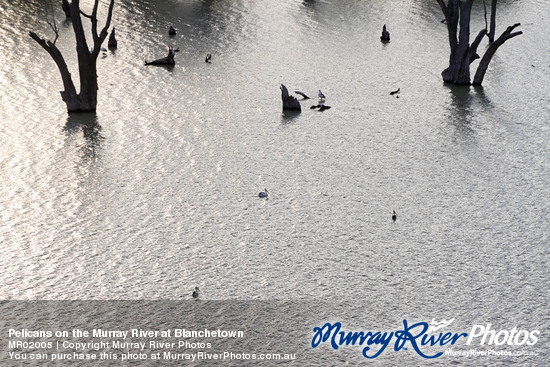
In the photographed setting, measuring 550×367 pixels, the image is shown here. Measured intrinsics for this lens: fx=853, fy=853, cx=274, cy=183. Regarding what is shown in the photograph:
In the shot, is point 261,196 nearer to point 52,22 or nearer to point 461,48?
point 461,48

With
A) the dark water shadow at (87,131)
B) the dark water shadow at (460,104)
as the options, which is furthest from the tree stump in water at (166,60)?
the dark water shadow at (460,104)

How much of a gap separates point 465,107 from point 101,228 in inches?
550

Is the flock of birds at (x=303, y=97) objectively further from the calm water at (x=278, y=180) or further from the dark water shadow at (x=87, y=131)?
the dark water shadow at (x=87, y=131)

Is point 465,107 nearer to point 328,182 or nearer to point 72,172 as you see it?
point 328,182

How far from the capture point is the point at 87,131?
75.4 feet

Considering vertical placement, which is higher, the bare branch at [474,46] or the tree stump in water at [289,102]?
the bare branch at [474,46]

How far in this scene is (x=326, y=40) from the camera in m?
36.3

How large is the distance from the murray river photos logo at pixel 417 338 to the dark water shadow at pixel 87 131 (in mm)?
10075

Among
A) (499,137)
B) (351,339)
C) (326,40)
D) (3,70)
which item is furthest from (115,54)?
(351,339)

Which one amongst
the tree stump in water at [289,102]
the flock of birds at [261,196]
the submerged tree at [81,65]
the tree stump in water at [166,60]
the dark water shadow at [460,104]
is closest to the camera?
the flock of birds at [261,196]

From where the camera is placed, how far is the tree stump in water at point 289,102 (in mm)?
25125

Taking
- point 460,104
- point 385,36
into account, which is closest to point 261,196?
point 460,104

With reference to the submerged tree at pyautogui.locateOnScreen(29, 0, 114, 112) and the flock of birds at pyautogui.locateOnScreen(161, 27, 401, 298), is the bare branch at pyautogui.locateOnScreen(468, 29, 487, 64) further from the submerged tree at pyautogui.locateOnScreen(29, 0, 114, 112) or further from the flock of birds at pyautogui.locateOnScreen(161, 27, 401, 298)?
the submerged tree at pyautogui.locateOnScreen(29, 0, 114, 112)

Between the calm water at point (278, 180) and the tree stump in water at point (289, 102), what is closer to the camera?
the calm water at point (278, 180)
